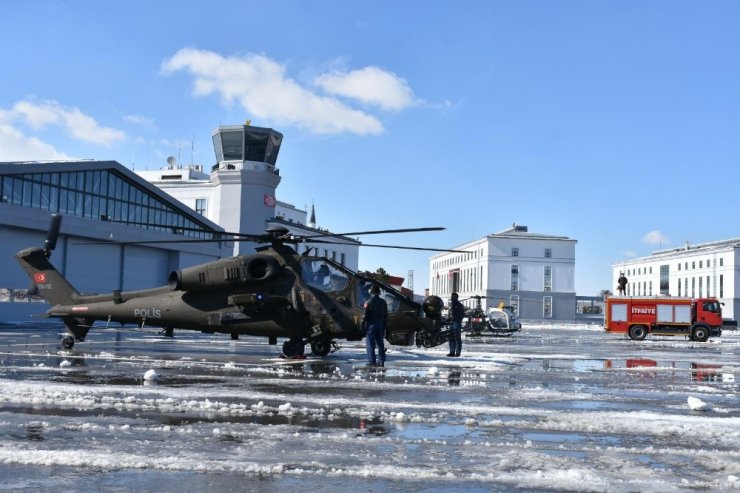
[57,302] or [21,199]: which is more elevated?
[21,199]

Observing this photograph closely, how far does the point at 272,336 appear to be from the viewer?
17.3 metres

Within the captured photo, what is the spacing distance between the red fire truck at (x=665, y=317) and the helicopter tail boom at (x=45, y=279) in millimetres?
33713

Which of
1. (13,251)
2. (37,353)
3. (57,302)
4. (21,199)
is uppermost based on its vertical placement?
(21,199)

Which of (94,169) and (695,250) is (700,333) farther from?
(695,250)

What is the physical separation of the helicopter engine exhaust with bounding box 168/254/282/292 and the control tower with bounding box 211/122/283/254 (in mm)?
44737

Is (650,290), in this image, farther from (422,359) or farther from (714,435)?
(714,435)

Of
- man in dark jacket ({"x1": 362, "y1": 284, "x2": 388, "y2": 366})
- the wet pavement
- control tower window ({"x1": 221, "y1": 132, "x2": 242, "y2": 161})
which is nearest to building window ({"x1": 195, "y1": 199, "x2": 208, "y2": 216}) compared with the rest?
control tower window ({"x1": 221, "y1": 132, "x2": 242, "y2": 161})

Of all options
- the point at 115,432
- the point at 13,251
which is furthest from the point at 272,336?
the point at 13,251

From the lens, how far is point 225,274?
54.7ft

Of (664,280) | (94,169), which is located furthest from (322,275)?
(664,280)

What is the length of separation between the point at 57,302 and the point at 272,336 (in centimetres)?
540

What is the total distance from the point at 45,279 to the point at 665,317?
35.7 metres

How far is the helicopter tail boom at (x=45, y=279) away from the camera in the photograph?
703 inches

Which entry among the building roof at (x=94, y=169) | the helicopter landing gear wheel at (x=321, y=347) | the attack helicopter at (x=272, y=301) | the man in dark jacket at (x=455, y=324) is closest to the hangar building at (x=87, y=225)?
the building roof at (x=94, y=169)
